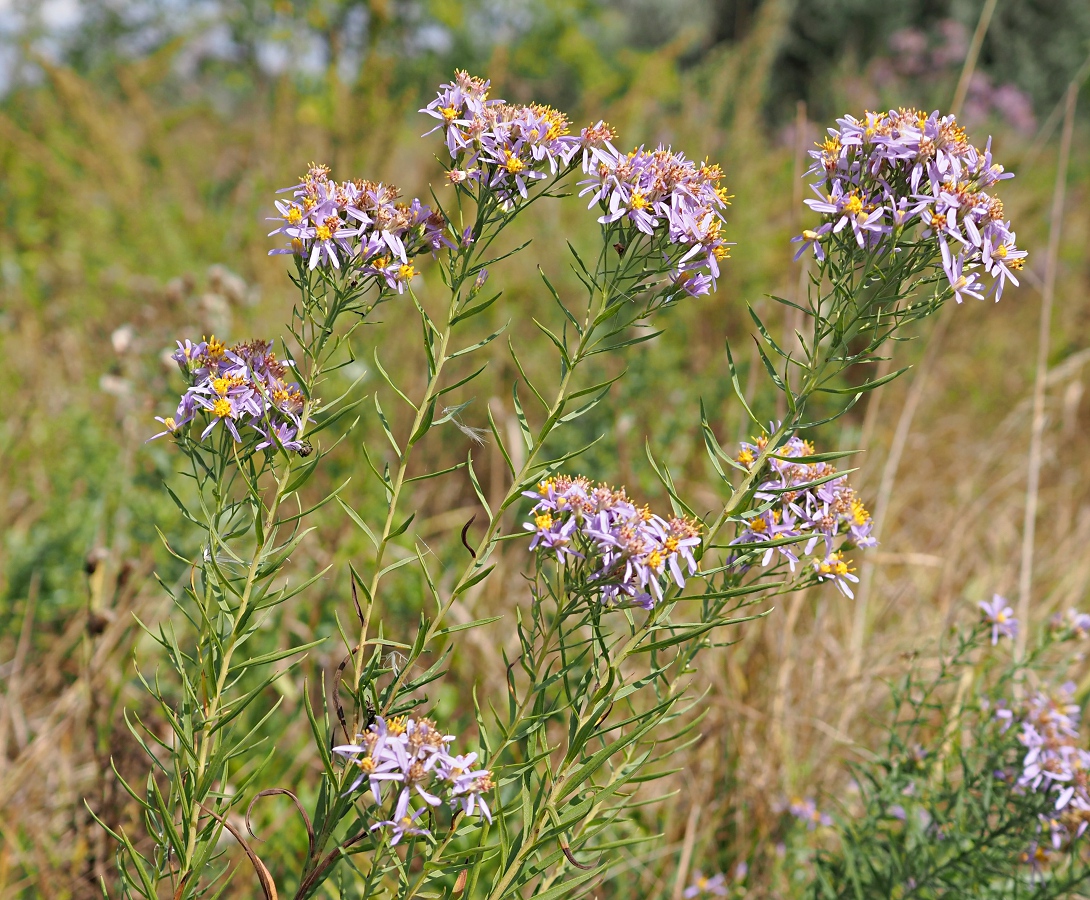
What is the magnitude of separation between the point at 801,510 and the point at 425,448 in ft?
5.25

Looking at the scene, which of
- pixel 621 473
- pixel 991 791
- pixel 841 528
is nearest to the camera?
pixel 841 528

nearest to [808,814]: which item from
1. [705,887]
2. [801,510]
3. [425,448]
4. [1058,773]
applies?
[705,887]

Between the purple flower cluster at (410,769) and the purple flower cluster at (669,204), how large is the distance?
68cm

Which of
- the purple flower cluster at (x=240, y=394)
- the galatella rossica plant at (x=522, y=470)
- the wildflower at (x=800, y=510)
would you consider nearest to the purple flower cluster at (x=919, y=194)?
the galatella rossica plant at (x=522, y=470)

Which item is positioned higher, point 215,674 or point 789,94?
point 789,94

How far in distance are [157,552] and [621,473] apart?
170cm

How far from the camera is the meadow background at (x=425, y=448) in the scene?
2.36 metres

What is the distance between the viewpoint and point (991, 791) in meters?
1.70

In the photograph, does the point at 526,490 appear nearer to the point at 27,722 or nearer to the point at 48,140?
the point at 27,722

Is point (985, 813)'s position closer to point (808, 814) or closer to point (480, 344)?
point (808, 814)

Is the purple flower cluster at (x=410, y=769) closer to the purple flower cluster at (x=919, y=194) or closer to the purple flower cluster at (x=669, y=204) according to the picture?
the purple flower cluster at (x=669, y=204)

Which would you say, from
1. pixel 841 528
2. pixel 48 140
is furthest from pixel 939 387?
pixel 48 140

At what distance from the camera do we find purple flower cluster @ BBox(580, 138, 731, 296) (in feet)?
3.70

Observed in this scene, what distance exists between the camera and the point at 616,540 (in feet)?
3.55
